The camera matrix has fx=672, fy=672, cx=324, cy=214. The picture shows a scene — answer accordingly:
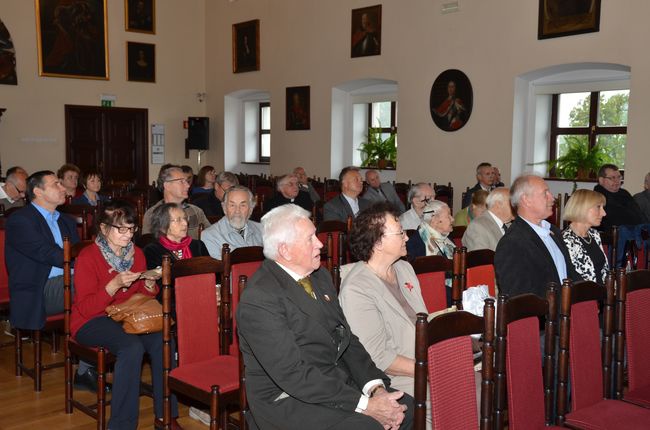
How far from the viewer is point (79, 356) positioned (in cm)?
393

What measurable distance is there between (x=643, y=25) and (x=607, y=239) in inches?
162

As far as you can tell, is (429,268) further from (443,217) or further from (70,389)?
(70,389)

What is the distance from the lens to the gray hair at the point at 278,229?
107 inches

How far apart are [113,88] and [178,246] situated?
11.0 metres

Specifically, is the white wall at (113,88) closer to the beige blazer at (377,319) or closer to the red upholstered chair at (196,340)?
the red upholstered chair at (196,340)

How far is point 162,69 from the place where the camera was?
14.9 metres

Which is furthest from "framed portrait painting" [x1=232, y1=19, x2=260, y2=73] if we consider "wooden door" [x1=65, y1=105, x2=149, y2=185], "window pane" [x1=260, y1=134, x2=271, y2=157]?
"wooden door" [x1=65, y1=105, x2=149, y2=185]

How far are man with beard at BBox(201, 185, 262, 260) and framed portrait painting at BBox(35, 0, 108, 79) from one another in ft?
32.5

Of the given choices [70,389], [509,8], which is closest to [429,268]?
[70,389]

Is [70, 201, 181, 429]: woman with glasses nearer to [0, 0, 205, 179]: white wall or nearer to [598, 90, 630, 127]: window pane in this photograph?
[598, 90, 630, 127]: window pane

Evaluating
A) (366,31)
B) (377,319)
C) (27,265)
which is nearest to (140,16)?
(366,31)

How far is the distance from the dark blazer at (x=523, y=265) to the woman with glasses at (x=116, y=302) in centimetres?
193

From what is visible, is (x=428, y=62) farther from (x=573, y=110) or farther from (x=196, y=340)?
(x=196, y=340)

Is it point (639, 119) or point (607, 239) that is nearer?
point (607, 239)
